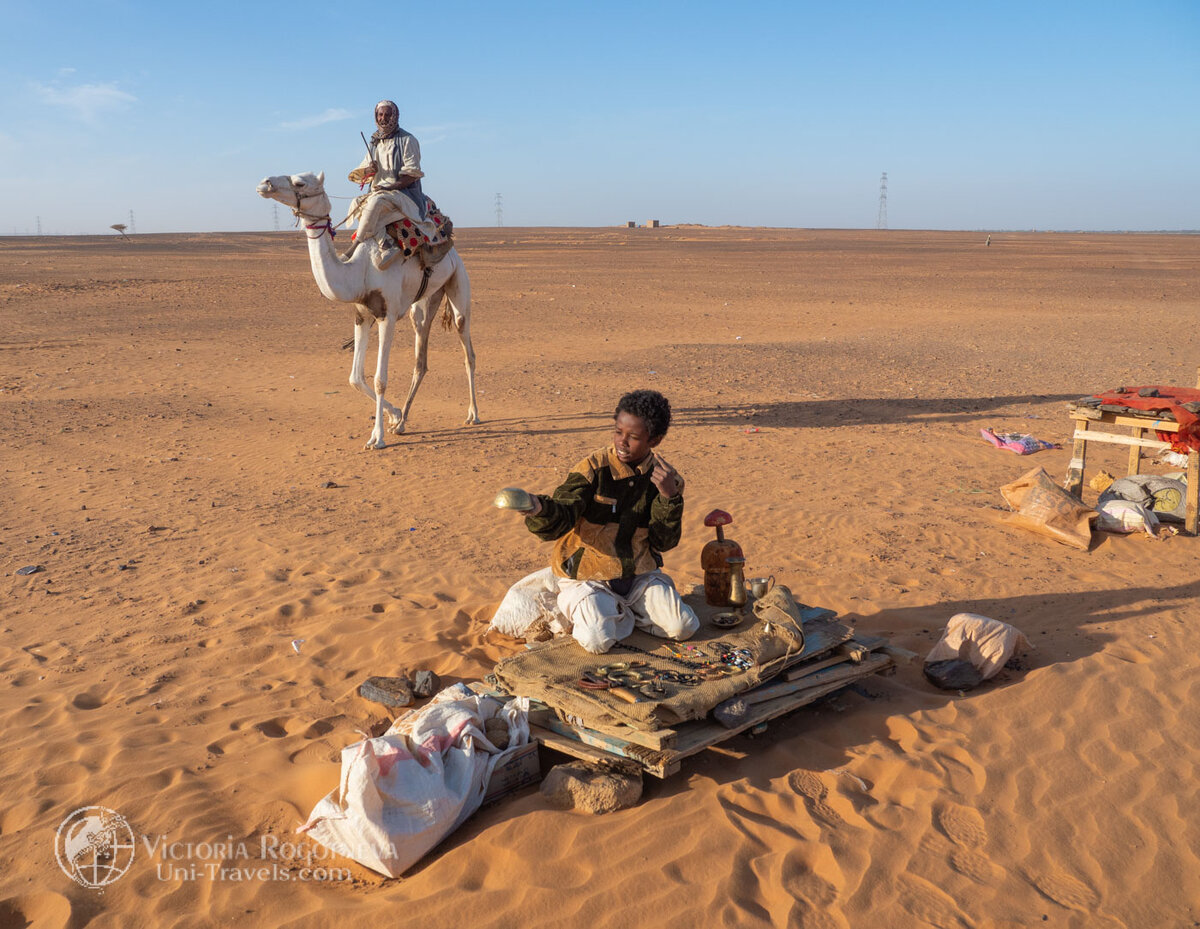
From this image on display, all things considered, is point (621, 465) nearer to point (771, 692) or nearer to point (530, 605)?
point (530, 605)

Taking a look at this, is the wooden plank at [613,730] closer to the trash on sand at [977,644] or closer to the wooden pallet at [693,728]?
the wooden pallet at [693,728]

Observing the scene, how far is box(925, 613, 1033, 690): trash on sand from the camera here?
4914 mm

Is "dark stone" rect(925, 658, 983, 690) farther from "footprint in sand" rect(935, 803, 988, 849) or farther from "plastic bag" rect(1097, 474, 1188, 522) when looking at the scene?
"plastic bag" rect(1097, 474, 1188, 522)

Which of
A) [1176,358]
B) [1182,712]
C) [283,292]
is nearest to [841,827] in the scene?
[1182,712]

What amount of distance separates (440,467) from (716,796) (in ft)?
19.9

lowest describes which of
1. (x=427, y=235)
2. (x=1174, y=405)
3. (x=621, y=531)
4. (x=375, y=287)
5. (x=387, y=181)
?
(x=621, y=531)

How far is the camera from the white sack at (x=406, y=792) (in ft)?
11.4

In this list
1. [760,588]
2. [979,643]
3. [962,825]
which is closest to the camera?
[962,825]

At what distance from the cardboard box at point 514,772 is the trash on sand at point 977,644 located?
216 centimetres

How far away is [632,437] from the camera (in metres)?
4.54

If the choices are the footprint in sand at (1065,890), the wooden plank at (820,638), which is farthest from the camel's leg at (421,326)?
the footprint in sand at (1065,890)

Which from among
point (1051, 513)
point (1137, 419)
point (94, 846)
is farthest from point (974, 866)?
point (1137, 419)

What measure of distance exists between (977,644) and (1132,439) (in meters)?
3.66

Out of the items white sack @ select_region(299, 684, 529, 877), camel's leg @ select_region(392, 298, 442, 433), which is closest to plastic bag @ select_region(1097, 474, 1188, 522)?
white sack @ select_region(299, 684, 529, 877)
